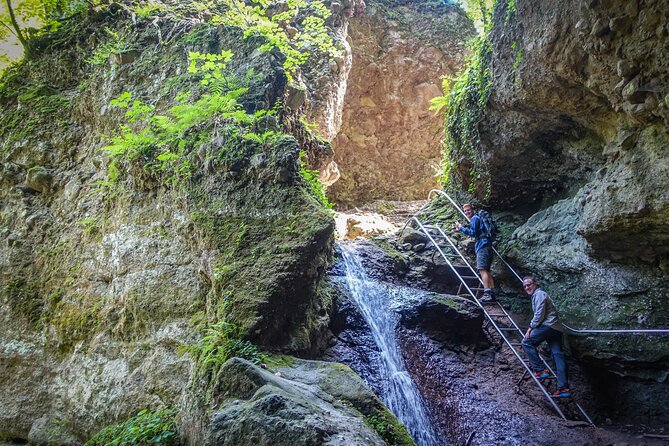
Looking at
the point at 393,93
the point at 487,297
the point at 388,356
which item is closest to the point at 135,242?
the point at 388,356

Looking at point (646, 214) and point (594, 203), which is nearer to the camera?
point (646, 214)

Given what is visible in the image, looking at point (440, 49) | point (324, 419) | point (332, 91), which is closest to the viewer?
point (324, 419)

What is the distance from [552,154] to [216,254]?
21.3ft

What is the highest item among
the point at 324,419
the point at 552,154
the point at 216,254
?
the point at 552,154

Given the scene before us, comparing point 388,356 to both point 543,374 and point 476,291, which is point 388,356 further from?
point 476,291

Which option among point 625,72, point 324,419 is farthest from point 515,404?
point 625,72

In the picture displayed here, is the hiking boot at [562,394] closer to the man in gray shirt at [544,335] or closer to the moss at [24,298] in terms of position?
the man in gray shirt at [544,335]

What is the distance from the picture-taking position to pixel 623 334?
20.4ft

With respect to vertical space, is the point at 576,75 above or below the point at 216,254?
above

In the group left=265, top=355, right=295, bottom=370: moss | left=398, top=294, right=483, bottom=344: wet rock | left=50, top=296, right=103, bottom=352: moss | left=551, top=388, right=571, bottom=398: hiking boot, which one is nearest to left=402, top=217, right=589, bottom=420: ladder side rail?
left=551, top=388, right=571, bottom=398: hiking boot

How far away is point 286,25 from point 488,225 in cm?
822

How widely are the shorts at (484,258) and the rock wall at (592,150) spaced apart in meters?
0.42

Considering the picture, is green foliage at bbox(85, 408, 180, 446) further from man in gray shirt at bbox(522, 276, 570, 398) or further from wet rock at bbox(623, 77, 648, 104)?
wet rock at bbox(623, 77, 648, 104)

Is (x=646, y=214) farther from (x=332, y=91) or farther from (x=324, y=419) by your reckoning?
(x=332, y=91)
